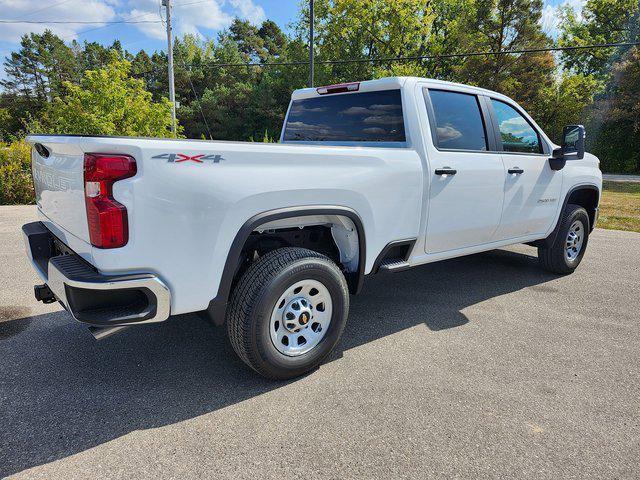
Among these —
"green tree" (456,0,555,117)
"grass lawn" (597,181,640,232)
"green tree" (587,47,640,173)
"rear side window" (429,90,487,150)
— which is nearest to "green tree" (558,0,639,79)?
"green tree" (587,47,640,173)

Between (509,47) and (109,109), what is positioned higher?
(509,47)

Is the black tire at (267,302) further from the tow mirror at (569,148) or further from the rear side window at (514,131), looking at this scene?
the tow mirror at (569,148)

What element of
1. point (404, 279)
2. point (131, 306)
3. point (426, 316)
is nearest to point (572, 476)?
point (426, 316)

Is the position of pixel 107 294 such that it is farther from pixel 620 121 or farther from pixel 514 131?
pixel 620 121

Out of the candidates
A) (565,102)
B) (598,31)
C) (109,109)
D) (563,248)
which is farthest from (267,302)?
(598,31)

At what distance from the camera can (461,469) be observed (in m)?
2.16

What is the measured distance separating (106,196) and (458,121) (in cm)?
292

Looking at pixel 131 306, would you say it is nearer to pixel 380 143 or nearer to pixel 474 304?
pixel 380 143

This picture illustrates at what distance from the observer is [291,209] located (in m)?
2.68

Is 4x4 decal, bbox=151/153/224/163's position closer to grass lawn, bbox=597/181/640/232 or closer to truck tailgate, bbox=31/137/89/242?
truck tailgate, bbox=31/137/89/242

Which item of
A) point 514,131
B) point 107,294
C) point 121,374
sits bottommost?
point 121,374

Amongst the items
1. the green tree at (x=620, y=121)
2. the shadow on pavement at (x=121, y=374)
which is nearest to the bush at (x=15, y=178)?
the shadow on pavement at (x=121, y=374)

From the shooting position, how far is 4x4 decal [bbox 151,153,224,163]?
220 cm

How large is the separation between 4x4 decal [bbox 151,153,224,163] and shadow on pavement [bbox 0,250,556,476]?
4.71 ft
